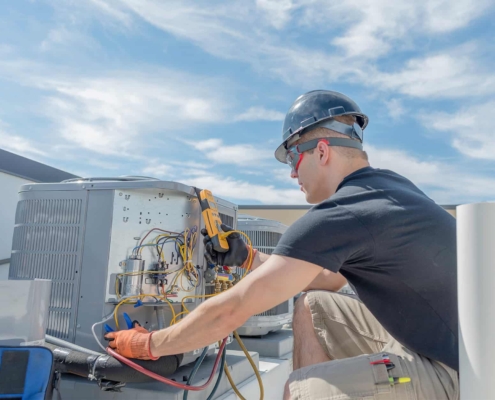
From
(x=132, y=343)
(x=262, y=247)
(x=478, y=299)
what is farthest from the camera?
(x=262, y=247)

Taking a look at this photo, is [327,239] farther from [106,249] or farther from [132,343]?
[106,249]

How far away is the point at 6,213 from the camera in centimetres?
264

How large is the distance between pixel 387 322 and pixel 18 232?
4.91 feet

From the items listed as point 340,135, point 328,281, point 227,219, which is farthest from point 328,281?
point 340,135

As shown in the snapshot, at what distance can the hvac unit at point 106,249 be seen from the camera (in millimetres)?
1658

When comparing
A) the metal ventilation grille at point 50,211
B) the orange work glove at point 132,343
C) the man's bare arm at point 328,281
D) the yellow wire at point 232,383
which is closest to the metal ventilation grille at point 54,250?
the metal ventilation grille at point 50,211

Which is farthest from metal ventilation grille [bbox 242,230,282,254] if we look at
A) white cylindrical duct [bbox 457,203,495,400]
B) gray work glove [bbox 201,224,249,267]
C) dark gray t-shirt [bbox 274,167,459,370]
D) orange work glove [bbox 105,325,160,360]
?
white cylindrical duct [bbox 457,203,495,400]

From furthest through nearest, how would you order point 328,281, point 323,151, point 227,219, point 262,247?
point 262,247
point 227,219
point 328,281
point 323,151

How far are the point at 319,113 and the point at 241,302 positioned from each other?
0.81 m

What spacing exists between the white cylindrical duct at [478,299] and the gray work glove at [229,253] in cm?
123

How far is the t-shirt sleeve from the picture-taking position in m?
1.23

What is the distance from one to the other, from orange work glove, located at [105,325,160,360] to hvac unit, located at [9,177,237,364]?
0.14 m

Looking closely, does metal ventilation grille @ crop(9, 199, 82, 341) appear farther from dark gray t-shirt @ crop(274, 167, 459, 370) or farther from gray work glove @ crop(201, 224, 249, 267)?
dark gray t-shirt @ crop(274, 167, 459, 370)

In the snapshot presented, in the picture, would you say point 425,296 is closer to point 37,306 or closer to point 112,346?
point 112,346
